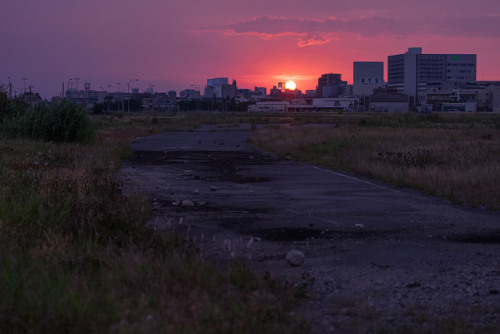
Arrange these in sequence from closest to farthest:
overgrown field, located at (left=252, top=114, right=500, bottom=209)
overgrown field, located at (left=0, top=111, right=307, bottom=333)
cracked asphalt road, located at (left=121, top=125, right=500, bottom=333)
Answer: overgrown field, located at (left=0, top=111, right=307, bottom=333) → cracked asphalt road, located at (left=121, top=125, right=500, bottom=333) → overgrown field, located at (left=252, top=114, right=500, bottom=209)

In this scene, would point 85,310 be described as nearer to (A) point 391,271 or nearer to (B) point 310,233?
(A) point 391,271

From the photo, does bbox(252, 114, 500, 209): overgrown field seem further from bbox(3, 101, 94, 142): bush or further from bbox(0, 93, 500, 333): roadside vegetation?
bbox(3, 101, 94, 142): bush

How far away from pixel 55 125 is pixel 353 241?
2660 centimetres

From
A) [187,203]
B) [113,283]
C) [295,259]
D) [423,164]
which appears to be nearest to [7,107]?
[423,164]

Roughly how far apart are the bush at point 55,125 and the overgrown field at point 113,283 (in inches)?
969

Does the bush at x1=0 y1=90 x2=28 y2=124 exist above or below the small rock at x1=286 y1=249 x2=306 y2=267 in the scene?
above

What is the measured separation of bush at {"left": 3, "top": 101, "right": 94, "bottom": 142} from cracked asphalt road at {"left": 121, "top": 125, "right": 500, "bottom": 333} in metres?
15.6

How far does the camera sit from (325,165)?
24.0 meters

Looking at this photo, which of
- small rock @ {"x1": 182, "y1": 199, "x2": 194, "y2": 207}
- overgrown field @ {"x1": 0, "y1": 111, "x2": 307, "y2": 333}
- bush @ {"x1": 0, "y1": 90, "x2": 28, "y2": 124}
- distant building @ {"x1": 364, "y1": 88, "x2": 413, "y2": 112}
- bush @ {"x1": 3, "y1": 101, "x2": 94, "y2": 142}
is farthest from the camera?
distant building @ {"x1": 364, "y1": 88, "x2": 413, "y2": 112}

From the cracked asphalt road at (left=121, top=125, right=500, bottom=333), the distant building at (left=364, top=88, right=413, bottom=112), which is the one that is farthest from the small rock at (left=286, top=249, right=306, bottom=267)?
the distant building at (left=364, top=88, right=413, bottom=112)

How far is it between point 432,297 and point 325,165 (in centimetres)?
1740

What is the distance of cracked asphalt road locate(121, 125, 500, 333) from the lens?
248 inches

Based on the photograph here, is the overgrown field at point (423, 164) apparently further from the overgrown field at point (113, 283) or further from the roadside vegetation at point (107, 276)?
the overgrown field at point (113, 283)

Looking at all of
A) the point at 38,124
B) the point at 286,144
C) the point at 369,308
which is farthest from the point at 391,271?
the point at 38,124
